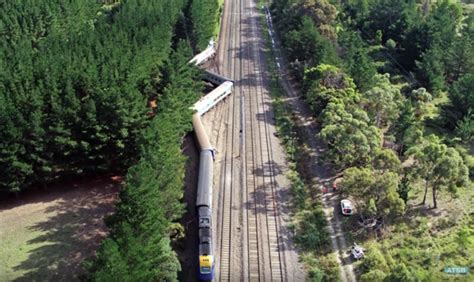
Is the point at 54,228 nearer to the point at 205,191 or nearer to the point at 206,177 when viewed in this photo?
the point at 205,191

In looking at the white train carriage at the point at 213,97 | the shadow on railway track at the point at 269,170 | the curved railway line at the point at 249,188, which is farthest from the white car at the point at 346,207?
the white train carriage at the point at 213,97

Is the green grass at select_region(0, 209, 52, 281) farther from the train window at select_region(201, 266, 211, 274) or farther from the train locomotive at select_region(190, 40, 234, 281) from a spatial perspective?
the train window at select_region(201, 266, 211, 274)

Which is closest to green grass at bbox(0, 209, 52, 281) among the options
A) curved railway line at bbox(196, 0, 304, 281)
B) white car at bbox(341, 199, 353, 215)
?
curved railway line at bbox(196, 0, 304, 281)

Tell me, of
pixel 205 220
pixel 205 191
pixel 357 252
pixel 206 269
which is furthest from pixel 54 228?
pixel 357 252

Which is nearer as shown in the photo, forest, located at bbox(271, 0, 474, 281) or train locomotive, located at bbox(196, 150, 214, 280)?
train locomotive, located at bbox(196, 150, 214, 280)

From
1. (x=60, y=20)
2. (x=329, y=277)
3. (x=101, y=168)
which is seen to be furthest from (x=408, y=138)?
(x=60, y=20)

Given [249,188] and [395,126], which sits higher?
[395,126]

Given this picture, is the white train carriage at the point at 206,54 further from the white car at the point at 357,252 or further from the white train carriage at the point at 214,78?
the white car at the point at 357,252
